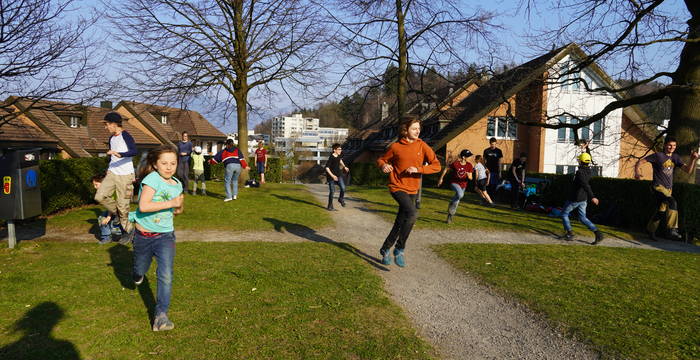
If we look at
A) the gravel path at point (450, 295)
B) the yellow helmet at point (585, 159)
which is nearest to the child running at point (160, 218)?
the gravel path at point (450, 295)

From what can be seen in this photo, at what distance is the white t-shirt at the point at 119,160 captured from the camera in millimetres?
7098

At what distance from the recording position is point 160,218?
4.18 metres

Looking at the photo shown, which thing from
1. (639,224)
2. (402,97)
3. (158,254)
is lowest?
(639,224)

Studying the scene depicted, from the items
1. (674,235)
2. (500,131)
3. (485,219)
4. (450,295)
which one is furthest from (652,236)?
(500,131)

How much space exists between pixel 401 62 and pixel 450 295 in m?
12.1

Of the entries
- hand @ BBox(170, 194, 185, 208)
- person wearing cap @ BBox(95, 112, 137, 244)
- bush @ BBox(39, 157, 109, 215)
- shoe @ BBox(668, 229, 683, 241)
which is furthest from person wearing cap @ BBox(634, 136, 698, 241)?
bush @ BBox(39, 157, 109, 215)

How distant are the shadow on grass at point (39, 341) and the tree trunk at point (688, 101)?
538 inches

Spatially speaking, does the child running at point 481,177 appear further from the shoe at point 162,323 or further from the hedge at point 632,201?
the shoe at point 162,323

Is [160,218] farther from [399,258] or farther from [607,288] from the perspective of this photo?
A: [607,288]

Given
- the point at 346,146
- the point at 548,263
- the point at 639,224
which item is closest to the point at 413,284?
the point at 548,263

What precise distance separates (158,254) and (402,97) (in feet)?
42.3

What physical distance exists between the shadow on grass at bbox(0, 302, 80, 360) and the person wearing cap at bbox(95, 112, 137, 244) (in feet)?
10.2

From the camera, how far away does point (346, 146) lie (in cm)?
5675

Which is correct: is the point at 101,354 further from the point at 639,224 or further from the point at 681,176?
the point at 681,176
